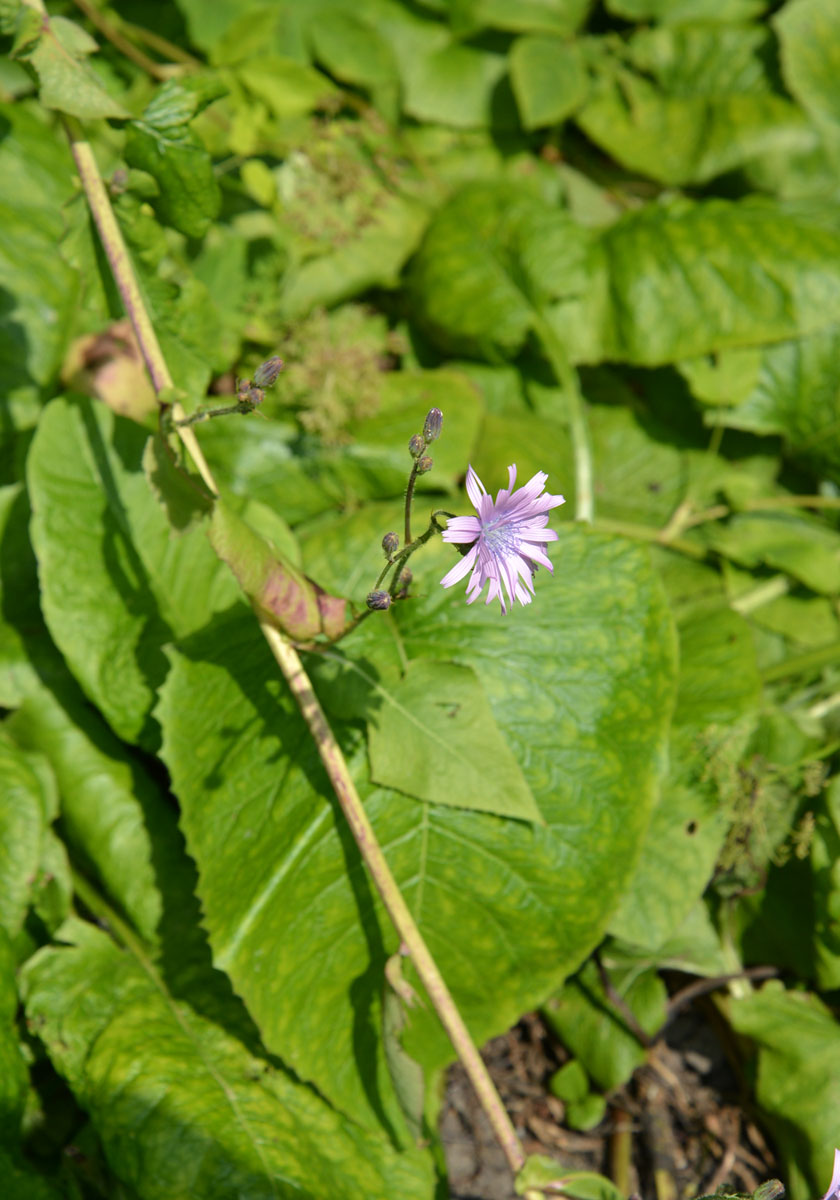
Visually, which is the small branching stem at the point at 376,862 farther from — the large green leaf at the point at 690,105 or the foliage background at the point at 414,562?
the large green leaf at the point at 690,105

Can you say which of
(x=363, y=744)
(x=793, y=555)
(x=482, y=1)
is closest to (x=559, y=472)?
(x=793, y=555)

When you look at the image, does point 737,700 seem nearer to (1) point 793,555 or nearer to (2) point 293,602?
(1) point 793,555

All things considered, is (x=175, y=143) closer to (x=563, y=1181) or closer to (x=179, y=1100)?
(x=179, y=1100)

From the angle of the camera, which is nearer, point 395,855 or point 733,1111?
point 395,855

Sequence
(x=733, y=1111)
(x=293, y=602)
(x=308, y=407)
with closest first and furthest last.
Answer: (x=293, y=602)
(x=733, y=1111)
(x=308, y=407)

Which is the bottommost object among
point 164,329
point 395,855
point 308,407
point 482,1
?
point 395,855

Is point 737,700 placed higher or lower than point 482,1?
lower

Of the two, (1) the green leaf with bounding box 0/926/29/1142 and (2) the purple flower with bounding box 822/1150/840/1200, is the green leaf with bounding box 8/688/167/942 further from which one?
(2) the purple flower with bounding box 822/1150/840/1200

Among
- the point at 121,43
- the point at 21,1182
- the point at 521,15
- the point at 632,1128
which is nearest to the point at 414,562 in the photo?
the point at 21,1182
